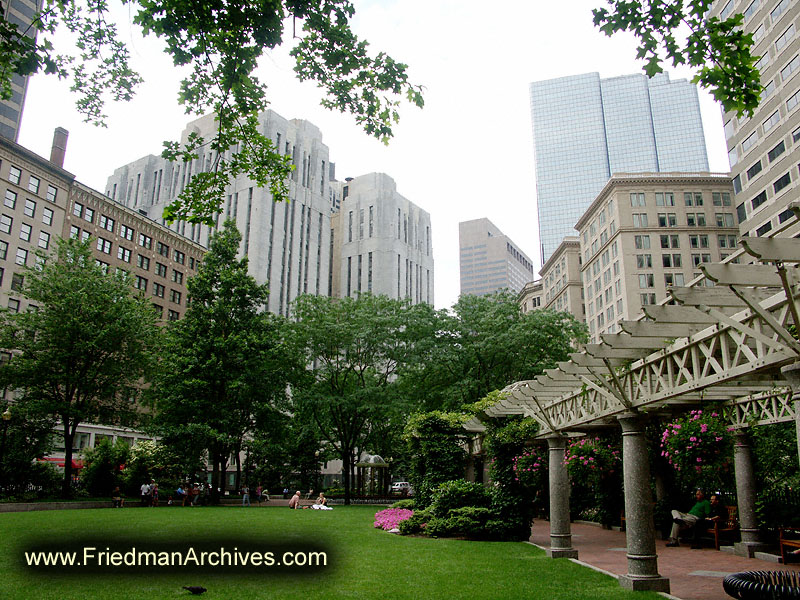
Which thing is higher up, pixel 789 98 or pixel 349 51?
pixel 789 98

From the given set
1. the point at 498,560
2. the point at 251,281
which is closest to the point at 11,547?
the point at 498,560

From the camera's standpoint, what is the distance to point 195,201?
9062mm

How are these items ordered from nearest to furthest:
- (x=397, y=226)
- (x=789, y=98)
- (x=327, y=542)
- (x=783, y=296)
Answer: (x=783, y=296)
(x=327, y=542)
(x=789, y=98)
(x=397, y=226)

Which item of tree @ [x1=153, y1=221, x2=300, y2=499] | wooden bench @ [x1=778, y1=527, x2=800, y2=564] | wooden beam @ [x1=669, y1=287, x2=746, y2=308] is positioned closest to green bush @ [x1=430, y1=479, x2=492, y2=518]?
wooden bench @ [x1=778, y1=527, x2=800, y2=564]

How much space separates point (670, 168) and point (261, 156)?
164652 mm

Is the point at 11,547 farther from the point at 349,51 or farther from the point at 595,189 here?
the point at 595,189

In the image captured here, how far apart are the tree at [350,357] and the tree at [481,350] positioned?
1.60 m

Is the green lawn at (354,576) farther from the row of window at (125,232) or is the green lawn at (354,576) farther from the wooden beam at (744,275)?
the row of window at (125,232)

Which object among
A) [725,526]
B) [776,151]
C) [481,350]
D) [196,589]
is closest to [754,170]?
[776,151]

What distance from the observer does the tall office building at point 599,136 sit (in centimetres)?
15512

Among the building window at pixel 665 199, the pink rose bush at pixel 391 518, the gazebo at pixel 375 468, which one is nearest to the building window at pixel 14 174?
the gazebo at pixel 375 468

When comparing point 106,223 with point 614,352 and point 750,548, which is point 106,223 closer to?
point 614,352

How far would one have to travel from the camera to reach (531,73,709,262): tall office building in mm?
155125

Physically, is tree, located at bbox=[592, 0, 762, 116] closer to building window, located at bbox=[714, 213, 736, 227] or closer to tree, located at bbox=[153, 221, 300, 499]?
tree, located at bbox=[153, 221, 300, 499]
